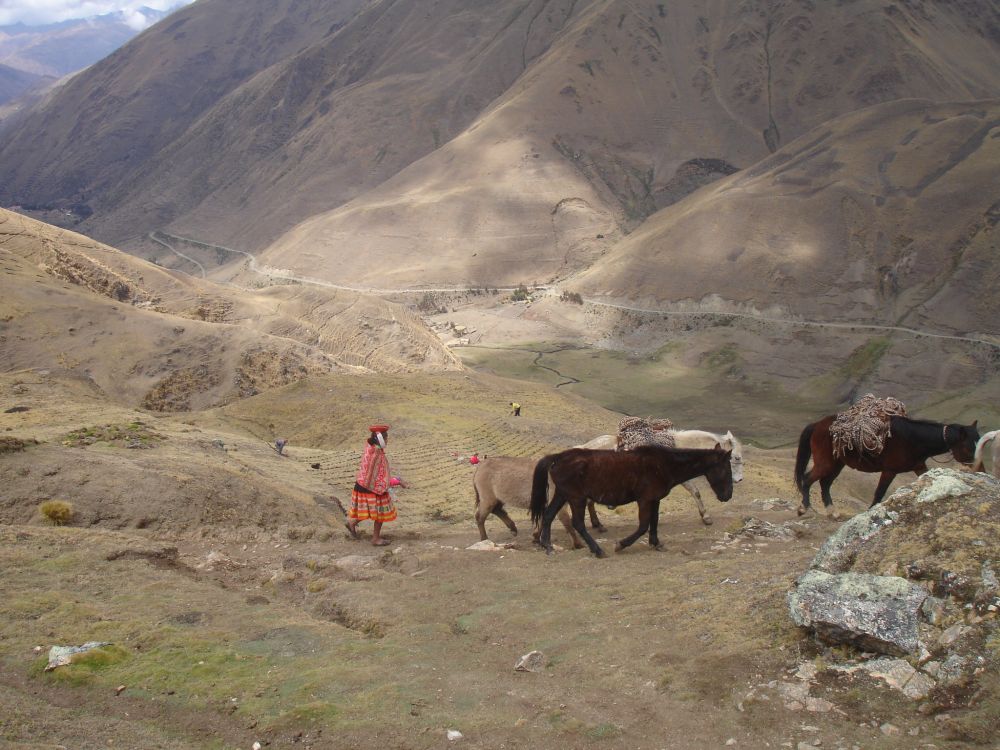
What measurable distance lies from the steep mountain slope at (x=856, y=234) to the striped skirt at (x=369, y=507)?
46526 millimetres

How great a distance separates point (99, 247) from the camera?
3869 centimetres

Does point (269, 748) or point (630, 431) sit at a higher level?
point (630, 431)

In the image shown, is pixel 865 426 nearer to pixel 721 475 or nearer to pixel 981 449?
pixel 981 449

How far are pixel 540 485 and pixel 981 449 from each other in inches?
281

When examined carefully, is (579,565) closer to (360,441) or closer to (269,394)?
(360,441)

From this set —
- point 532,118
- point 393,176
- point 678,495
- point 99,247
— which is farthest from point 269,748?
point 393,176

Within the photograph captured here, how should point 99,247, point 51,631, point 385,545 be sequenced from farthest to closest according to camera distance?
point 99,247, point 385,545, point 51,631

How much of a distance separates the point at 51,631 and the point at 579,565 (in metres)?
6.00

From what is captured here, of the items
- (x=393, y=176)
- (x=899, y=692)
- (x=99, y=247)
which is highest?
(x=393, y=176)

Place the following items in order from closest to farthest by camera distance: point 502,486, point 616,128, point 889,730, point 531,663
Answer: point 889,730 < point 531,663 < point 502,486 < point 616,128

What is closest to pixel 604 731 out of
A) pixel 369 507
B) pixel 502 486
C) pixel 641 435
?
pixel 502 486

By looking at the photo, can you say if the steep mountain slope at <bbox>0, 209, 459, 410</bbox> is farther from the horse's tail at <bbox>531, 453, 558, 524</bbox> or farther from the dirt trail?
the dirt trail

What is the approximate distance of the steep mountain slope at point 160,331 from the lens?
88.3ft

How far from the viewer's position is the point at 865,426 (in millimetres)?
13164
